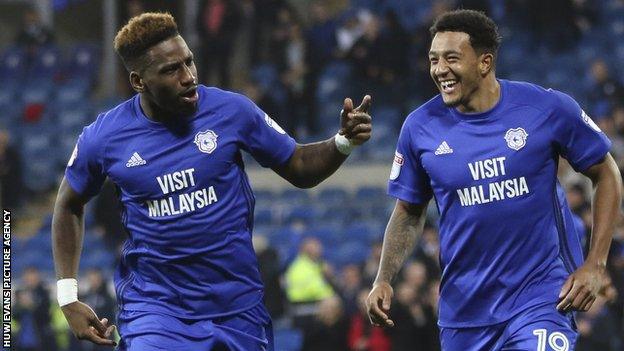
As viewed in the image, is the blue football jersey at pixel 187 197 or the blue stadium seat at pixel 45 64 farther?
the blue stadium seat at pixel 45 64

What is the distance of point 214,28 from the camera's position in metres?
17.8

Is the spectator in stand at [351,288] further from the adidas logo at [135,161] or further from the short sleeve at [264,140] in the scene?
the adidas logo at [135,161]

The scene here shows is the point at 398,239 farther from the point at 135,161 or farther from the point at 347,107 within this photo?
the point at 135,161

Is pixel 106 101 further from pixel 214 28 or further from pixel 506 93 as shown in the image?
pixel 506 93

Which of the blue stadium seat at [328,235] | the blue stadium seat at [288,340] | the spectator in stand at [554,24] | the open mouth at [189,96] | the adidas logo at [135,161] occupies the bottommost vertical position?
the blue stadium seat at [288,340]

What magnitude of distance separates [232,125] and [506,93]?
1248mm

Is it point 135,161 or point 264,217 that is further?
point 264,217

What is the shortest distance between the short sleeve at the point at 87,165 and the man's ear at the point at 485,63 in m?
1.75

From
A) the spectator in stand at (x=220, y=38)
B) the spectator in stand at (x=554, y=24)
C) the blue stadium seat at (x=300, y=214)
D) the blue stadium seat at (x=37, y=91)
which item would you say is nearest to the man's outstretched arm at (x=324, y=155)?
the blue stadium seat at (x=300, y=214)

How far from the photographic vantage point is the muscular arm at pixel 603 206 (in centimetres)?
560

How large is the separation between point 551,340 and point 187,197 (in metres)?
1.67

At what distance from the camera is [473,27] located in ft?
19.4

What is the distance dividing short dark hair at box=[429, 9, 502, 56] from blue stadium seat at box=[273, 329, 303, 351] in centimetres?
710

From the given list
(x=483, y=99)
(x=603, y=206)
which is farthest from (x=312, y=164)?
(x=603, y=206)
